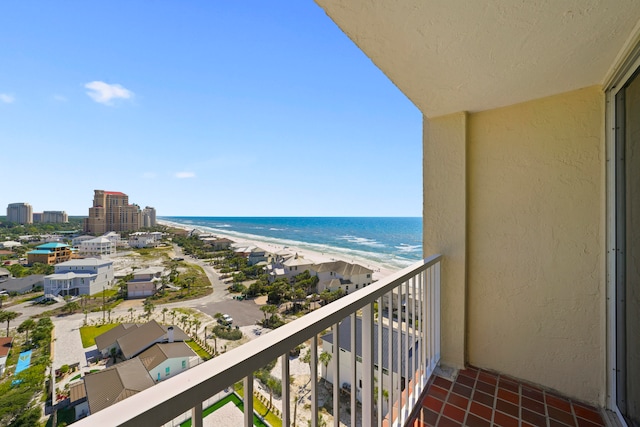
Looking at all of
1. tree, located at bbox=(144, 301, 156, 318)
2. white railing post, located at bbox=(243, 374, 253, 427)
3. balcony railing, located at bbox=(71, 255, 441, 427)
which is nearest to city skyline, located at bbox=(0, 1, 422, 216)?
balcony railing, located at bbox=(71, 255, 441, 427)

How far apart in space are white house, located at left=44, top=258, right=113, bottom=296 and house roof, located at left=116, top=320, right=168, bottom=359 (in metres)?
0.82

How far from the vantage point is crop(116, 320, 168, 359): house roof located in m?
1.80

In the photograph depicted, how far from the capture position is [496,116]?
213 cm

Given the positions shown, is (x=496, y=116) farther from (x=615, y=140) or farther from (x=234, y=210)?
(x=234, y=210)

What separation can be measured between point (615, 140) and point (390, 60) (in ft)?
5.06

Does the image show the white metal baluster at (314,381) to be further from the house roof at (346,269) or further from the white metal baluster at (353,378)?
the house roof at (346,269)

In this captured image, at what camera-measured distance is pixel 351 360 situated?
44.1 inches

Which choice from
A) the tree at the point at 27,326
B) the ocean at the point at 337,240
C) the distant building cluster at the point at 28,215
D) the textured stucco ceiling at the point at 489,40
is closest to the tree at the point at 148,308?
the tree at the point at 27,326

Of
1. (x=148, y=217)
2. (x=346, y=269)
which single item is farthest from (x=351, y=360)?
(x=148, y=217)

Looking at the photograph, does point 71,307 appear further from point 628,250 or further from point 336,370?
point 628,250

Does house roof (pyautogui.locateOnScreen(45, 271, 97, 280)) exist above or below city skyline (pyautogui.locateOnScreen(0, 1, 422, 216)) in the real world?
below

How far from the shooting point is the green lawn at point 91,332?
1998 mm

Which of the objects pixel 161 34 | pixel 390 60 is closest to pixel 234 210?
pixel 161 34

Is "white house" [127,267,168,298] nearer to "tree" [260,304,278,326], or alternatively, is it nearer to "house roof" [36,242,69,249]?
"house roof" [36,242,69,249]
